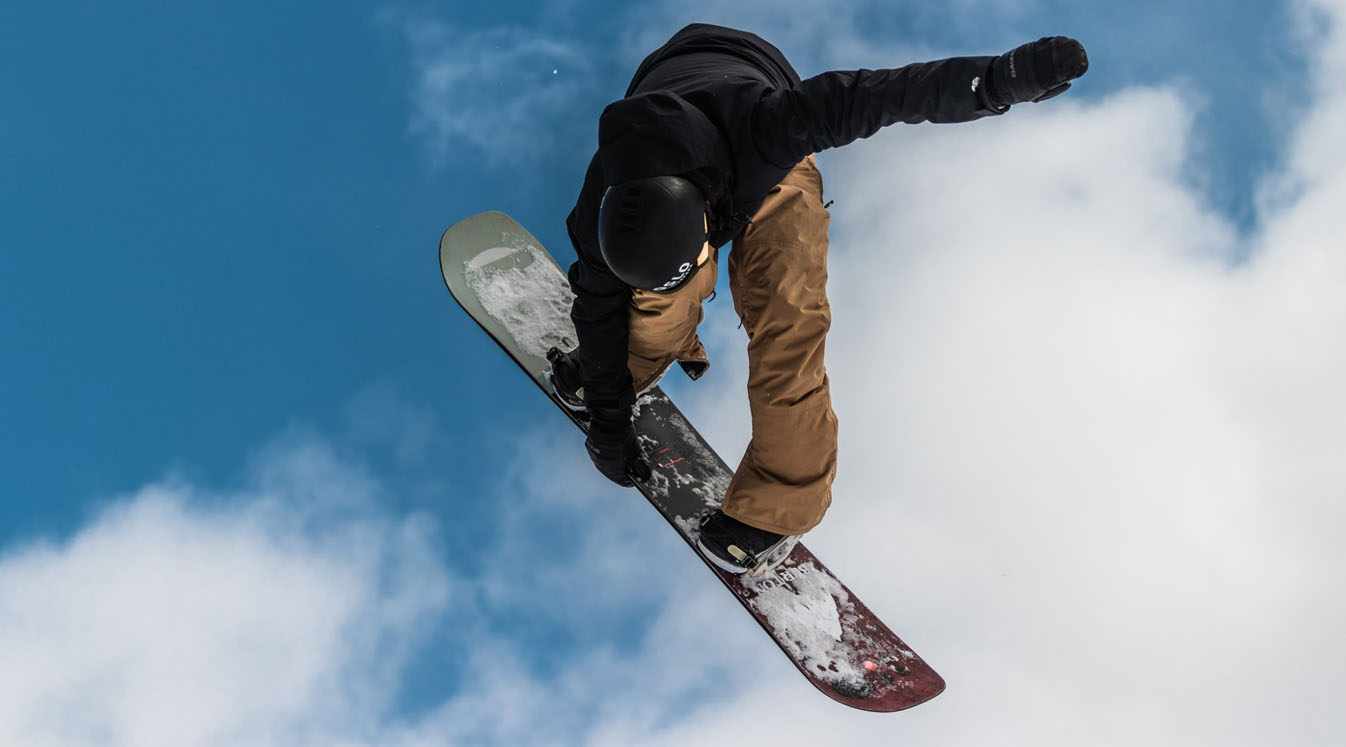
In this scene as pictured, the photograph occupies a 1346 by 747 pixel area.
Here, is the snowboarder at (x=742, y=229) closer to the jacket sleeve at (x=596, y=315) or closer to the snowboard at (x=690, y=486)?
the jacket sleeve at (x=596, y=315)

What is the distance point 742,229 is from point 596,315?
1.29 feet

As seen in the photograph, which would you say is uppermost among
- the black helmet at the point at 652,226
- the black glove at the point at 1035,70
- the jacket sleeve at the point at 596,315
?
the jacket sleeve at the point at 596,315

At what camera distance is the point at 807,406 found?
7.28ft

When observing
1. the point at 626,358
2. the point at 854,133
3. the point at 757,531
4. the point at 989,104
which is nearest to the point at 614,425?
the point at 626,358

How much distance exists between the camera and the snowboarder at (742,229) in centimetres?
173

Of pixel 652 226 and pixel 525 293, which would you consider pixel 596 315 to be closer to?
pixel 652 226

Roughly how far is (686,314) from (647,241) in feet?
2.14

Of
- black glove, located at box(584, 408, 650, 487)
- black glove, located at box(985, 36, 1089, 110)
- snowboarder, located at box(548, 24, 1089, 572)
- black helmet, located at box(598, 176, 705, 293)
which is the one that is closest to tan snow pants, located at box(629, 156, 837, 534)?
snowboarder, located at box(548, 24, 1089, 572)

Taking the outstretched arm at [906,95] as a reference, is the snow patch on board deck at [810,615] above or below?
below

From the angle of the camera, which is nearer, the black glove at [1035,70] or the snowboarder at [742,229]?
the black glove at [1035,70]

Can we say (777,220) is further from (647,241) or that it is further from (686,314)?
(647,241)

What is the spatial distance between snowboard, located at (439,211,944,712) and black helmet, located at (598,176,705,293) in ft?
3.73

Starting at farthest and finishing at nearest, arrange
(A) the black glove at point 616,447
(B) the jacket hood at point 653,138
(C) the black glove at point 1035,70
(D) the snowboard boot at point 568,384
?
(D) the snowboard boot at point 568,384 → (A) the black glove at point 616,447 → (B) the jacket hood at point 653,138 → (C) the black glove at point 1035,70

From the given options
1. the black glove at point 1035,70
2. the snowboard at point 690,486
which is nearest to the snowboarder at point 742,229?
the black glove at point 1035,70
